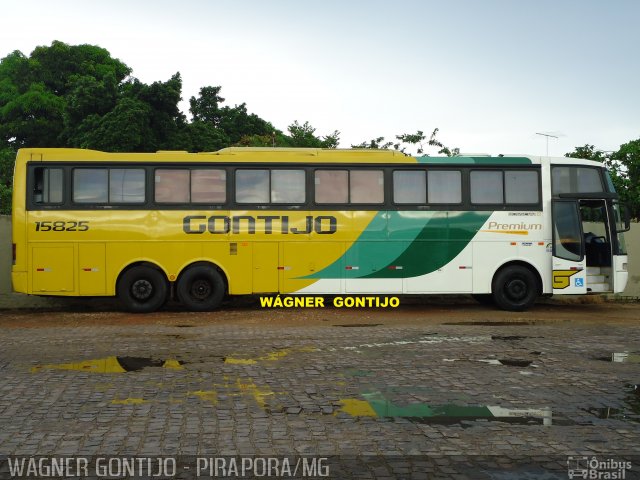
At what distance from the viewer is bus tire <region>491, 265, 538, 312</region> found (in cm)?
1577

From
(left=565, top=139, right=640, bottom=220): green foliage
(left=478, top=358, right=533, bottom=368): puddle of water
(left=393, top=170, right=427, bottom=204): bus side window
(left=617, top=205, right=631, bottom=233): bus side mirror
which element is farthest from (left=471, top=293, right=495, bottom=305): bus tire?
→ (left=565, top=139, right=640, bottom=220): green foliage

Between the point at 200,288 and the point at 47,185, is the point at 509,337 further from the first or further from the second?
the point at 47,185

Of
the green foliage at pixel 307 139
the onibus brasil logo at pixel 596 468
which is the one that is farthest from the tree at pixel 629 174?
the onibus brasil logo at pixel 596 468

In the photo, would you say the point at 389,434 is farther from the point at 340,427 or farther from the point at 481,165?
the point at 481,165

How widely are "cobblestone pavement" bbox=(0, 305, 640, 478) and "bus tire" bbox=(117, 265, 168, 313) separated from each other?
3037mm

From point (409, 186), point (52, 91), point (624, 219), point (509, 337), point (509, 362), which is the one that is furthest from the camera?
point (52, 91)

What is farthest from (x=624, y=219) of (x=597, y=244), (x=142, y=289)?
(x=142, y=289)

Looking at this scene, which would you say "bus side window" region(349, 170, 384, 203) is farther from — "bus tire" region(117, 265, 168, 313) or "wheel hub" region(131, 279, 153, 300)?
"wheel hub" region(131, 279, 153, 300)

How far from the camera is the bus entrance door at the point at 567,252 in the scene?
51.3 ft

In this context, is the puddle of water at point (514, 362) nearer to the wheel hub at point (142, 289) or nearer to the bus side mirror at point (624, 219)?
the bus side mirror at point (624, 219)

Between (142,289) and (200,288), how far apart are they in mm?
1352

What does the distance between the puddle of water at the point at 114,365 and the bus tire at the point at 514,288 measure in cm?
940

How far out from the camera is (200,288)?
50.6ft

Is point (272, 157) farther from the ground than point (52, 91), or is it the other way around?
point (52, 91)
